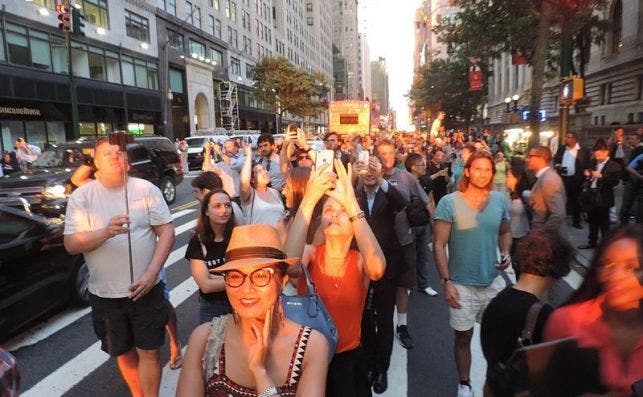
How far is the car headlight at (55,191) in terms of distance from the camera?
362 inches

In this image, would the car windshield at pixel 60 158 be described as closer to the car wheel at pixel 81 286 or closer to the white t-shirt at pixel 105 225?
the car wheel at pixel 81 286

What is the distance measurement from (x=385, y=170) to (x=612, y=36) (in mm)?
30562

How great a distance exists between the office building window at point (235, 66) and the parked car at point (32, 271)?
48.1 metres

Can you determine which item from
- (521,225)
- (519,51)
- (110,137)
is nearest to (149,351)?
(110,137)

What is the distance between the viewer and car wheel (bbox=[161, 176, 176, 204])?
13607 mm

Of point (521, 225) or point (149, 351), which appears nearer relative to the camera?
point (149, 351)

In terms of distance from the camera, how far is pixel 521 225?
4887 millimetres

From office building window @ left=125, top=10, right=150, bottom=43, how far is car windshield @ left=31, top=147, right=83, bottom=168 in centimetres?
2385

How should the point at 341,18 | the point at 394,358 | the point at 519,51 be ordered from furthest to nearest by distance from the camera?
the point at 341,18, the point at 519,51, the point at 394,358

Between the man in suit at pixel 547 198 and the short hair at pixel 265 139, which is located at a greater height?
the short hair at pixel 265 139

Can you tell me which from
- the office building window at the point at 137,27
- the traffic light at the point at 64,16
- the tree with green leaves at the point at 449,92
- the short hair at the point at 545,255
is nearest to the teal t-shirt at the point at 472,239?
the short hair at the point at 545,255

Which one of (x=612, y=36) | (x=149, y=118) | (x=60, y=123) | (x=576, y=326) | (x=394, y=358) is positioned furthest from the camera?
(x=149, y=118)

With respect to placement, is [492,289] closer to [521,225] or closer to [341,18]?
[521,225]

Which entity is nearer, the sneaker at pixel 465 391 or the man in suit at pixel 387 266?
the sneaker at pixel 465 391
